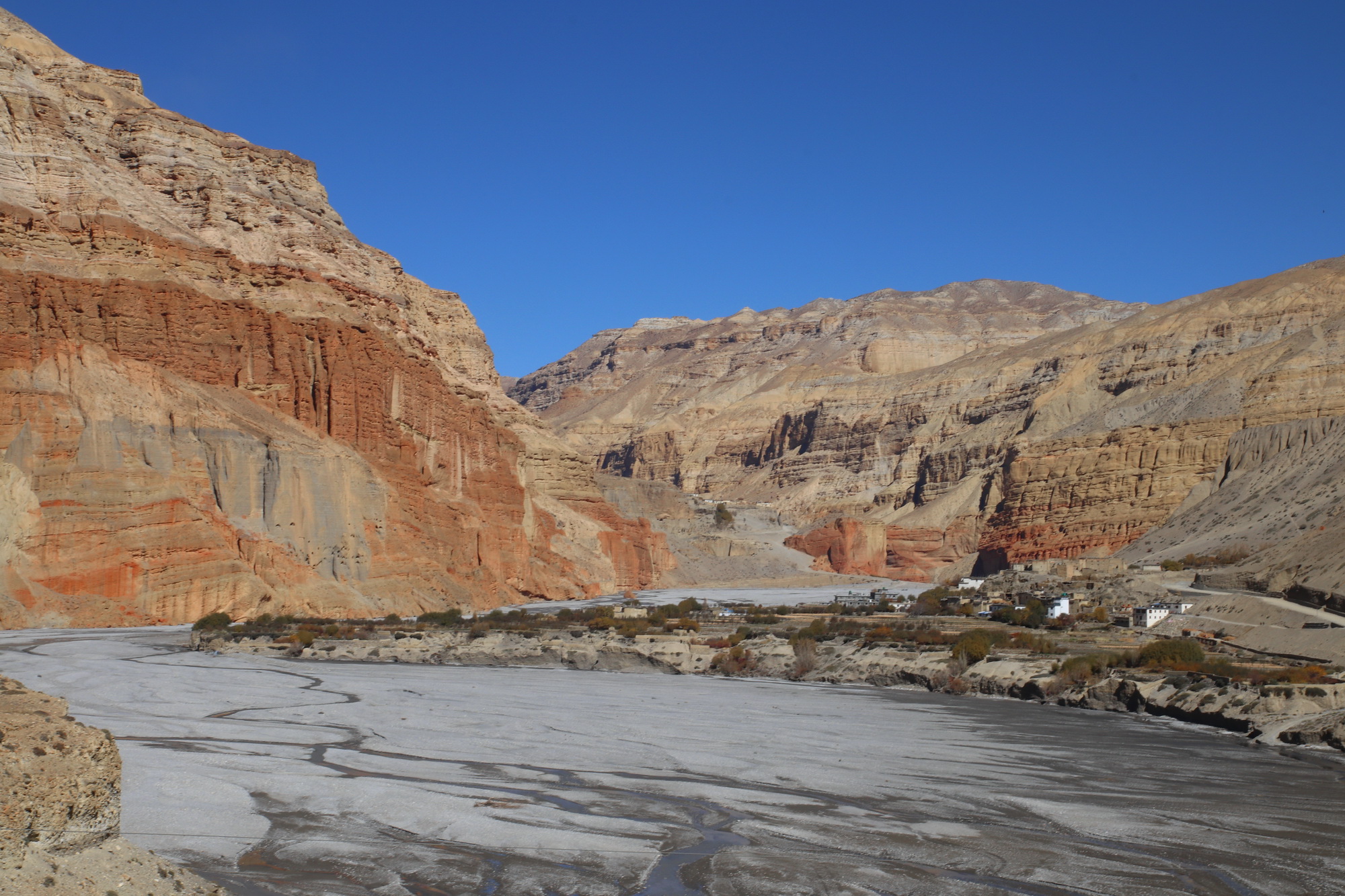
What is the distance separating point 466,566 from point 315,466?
1550 centimetres

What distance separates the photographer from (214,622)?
157 ft

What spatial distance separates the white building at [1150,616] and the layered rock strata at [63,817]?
1880 inches

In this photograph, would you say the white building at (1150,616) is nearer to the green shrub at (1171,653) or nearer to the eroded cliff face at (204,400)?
the green shrub at (1171,653)

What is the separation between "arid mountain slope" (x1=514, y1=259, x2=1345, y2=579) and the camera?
346 feet

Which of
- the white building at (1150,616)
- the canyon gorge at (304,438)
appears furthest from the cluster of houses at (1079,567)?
the white building at (1150,616)

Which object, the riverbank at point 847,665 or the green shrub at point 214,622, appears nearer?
the riverbank at point 847,665

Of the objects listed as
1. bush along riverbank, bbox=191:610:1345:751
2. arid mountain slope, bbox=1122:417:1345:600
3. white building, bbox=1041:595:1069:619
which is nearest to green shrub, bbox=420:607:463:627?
bush along riverbank, bbox=191:610:1345:751

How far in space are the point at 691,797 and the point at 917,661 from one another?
83.6 ft

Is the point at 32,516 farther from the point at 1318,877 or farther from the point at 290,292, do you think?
the point at 1318,877

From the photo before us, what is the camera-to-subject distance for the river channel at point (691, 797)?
14453 millimetres

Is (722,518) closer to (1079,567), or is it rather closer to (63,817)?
(1079,567)

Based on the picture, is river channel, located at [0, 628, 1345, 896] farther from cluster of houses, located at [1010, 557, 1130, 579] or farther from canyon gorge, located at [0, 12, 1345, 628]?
cluster of houses, located at [1010, 557, 1130, 579]

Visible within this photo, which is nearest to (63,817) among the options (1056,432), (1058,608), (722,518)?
(1058,608)

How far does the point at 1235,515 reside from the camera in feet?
272
